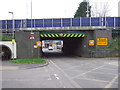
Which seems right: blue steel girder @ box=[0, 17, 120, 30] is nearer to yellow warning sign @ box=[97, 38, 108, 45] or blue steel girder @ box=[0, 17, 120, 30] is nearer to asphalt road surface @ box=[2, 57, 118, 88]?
yellow warning sign @ box=[97, 38, 108, 45]

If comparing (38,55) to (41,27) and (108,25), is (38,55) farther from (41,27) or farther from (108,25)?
(108,25)

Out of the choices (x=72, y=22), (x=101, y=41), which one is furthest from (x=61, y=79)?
(x=72, y=22)

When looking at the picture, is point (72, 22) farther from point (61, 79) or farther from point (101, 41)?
point (61, 79)

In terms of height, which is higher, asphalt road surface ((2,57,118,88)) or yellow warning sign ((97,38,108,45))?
yellow warning sign ((97,38,108,45))

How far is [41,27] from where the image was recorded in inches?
1241

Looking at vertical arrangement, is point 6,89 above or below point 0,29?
below

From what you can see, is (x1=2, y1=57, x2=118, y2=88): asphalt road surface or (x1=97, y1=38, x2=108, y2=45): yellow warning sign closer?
(x1=2, y1=57, x2=118, y2=88): asphalt road surface

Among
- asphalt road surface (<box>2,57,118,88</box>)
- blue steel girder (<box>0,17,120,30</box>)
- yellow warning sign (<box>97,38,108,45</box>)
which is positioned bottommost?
asphalt road surface (<box>2,57,118,88</box>)

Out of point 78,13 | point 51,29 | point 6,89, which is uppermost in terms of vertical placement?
point 78,13

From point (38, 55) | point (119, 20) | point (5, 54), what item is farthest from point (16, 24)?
point (119, 20)

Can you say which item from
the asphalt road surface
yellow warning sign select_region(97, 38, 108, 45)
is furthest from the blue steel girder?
the asphalt road surface

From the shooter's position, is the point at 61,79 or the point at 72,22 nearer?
the point at 61,79

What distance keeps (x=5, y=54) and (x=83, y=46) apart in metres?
12.5

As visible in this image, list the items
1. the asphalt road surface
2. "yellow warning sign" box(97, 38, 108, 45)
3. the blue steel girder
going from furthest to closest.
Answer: the blue steel girder, "yellow warning sign" box(97, 38, 108, 45), the asphalt road surface
